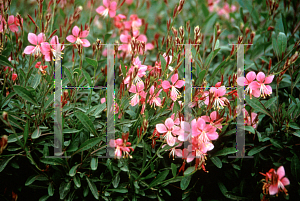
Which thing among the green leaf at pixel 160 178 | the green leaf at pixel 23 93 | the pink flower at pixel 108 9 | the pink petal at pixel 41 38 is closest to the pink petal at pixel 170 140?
the green leaf at pixel 160 178

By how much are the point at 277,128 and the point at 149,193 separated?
69 centimetres

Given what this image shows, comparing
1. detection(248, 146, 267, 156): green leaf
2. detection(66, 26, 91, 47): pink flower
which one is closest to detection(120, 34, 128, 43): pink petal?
detection(66, 26, 91, 47): pink flower

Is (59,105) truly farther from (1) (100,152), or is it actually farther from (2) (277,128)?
(2) (277,128)

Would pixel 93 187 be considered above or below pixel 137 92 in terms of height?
below

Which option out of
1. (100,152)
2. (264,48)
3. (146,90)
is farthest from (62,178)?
(264,48)

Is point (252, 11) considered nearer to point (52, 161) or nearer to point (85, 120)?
point (85, 120)

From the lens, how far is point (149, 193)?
1.27m

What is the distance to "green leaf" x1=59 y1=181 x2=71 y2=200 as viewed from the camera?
3.81ft

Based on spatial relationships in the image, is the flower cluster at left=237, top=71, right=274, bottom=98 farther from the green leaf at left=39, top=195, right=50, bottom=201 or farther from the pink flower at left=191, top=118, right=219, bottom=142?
the green leaf at left=39, top=195, right=50, bottom=201

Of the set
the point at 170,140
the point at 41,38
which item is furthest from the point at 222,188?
the point at 41,38

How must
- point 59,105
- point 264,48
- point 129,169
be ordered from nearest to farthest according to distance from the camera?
1. point 59,105
2. point 129,169
3. point 264,48

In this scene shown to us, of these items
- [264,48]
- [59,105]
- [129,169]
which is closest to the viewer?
[59,105]

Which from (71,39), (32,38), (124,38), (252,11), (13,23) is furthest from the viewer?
(252,11)

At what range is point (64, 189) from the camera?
1.17m
